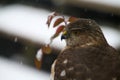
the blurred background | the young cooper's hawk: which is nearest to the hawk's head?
the young cooper's hawk

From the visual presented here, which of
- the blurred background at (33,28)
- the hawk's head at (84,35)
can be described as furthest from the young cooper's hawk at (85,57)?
the blurred background at (33,28)

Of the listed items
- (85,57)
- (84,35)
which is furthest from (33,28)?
(85,57)

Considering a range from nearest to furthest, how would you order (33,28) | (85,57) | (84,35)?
(85,57) → (84,35) → (33,28)

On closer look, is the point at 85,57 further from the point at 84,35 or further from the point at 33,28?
the point at 33,28

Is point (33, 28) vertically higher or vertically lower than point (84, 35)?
lower

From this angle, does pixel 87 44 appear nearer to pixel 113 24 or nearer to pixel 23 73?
Result: pixel 23 73

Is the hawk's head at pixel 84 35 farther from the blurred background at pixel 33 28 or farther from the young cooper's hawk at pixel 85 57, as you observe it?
the blurred background at pixel 33 28

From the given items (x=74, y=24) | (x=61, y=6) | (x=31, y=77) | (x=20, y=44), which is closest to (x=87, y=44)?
(x=74, y=24)

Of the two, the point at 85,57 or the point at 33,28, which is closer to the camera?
the point at 85,57
